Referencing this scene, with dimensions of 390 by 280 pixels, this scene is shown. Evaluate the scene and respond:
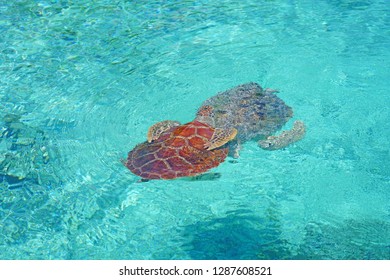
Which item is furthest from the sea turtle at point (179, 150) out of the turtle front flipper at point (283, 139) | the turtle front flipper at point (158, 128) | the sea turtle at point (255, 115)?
the turtle front flipper at point (283, 139)

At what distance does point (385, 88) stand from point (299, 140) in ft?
6.94

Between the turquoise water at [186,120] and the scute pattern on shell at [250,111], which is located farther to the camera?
the scute pattern on shell at [250,111]

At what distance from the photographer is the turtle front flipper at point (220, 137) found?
5055mm

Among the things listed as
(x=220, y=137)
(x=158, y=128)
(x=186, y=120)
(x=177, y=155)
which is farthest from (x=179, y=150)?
(x=186, y=120)

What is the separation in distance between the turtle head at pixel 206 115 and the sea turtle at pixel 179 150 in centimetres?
1

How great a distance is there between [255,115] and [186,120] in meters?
0.97

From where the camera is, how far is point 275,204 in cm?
476

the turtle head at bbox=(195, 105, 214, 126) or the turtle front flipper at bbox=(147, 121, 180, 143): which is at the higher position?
the turtle head at bbox=(195, 105, 214, 126)

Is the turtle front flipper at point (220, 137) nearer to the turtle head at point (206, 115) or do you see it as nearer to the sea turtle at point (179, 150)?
the sea turtle at point (179, 150)

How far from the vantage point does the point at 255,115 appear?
5758 mm

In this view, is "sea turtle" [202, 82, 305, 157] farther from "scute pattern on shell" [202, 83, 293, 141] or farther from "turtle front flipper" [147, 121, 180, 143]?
"turtle front flipper" [147, 121, 180, 143]

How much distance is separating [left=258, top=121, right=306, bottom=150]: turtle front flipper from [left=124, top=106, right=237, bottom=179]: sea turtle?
49cm

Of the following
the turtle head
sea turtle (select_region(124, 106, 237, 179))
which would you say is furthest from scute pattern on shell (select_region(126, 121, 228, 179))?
the turtle head

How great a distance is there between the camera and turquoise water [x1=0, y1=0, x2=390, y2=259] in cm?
446
